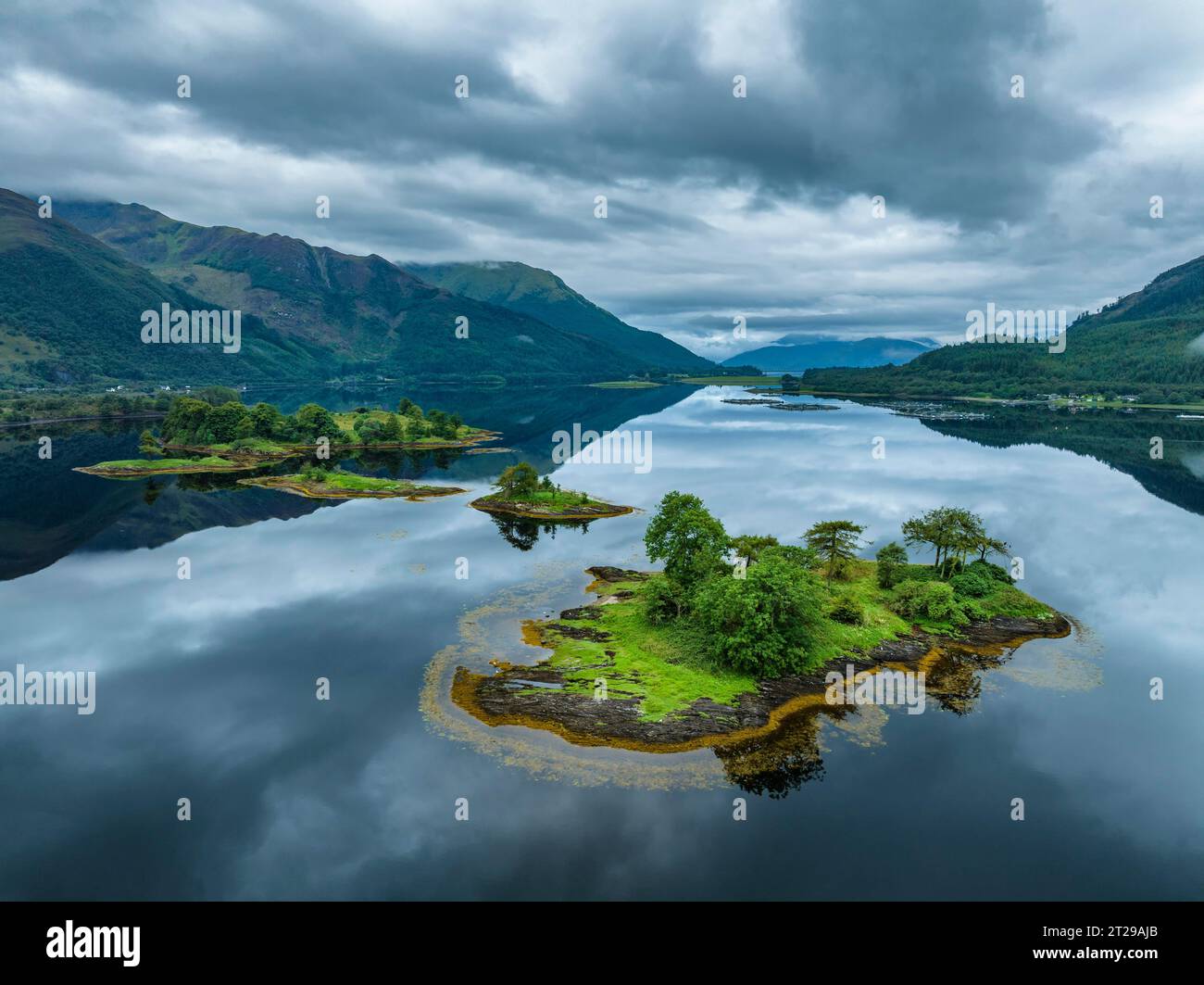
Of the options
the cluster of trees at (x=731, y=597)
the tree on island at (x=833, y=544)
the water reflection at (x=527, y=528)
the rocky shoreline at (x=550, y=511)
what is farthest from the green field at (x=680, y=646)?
the rocky shoreline at (x=550, y=511)

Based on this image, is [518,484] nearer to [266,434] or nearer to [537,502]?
[537,502]

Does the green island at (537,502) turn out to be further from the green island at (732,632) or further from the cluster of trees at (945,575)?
the cluster of trees at (945,575)

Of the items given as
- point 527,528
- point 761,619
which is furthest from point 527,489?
point 761,619

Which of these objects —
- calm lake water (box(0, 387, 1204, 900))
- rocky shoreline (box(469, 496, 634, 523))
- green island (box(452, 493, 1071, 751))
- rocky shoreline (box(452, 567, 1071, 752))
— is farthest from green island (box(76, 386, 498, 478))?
rocky shoreline (box(452, 567, 1071, 752))

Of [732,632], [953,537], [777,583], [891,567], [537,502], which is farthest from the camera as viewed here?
[537,502]

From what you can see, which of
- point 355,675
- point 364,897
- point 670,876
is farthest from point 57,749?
point 670,876

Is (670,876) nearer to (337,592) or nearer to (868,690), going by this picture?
(868,690)
